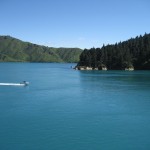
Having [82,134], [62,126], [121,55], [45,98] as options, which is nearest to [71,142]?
[82,134]

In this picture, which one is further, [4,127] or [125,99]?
[125,99]

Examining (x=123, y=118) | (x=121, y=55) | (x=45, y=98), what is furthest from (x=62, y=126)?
(x=121, y=55)

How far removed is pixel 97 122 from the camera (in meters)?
43.2

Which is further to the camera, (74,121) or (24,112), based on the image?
(24,112)

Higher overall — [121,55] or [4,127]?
[121,55]

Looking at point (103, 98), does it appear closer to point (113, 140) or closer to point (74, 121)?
point (74, 121)

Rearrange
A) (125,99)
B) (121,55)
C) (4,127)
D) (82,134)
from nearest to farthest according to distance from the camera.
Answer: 1. (82,134)
2. (4,127)
3. (125,99)
4. (121,55)

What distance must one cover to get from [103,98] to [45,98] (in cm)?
1282

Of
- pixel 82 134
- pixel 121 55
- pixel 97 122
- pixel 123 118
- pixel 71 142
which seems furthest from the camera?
pixel 121 55

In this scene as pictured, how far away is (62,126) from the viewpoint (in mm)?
40594

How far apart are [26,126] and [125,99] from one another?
102ft

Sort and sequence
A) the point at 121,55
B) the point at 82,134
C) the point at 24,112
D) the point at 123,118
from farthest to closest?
1. the point at 121,55
2. the point at 24,112
3. the point at 123,118
4. the point at 82,134

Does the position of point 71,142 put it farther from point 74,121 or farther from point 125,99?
point 125,99

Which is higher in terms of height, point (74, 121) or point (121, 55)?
point (121, 55)
